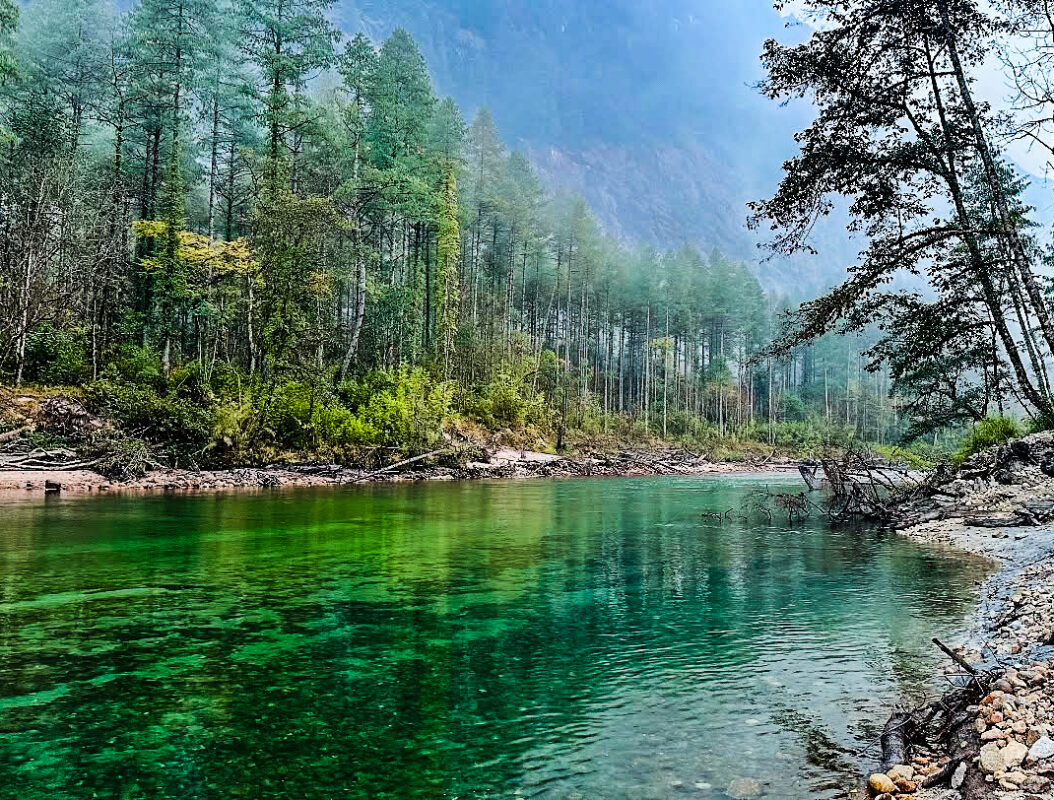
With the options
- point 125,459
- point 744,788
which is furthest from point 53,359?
point 744,788

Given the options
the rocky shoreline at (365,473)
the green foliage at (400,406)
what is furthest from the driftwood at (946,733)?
the green foliage at (400,406)

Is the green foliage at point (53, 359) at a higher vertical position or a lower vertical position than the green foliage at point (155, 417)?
higher

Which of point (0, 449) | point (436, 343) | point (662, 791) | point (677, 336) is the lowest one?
point (662, 791)

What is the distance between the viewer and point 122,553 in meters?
10.3

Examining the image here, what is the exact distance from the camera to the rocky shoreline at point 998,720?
3068mm

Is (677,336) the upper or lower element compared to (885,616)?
upper

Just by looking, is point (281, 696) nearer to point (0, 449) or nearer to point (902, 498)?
point (902, 498)

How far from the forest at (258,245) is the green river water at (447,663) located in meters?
5.22

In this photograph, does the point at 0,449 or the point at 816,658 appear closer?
the point at 816,658

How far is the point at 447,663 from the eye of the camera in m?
5.69

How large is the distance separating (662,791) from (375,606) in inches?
183

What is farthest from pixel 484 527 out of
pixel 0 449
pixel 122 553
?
pixel 0 449

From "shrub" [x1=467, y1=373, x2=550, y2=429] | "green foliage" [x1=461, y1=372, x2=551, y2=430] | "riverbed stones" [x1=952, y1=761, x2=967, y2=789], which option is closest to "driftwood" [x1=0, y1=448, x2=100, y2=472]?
"shrub" [x1=467, y1=373, x2=550, y2=429]

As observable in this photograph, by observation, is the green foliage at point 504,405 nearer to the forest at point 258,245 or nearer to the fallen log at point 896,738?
the forest at point 258,245
